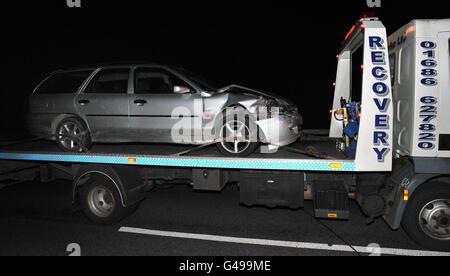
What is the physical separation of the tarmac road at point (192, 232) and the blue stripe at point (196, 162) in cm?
95

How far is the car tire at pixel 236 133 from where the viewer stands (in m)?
4.55

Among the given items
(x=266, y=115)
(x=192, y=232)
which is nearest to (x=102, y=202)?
(x=192, y=232)

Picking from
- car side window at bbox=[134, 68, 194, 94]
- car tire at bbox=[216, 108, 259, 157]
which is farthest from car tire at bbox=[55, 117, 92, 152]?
car tire at bbox=[216, 108, 259, 157]

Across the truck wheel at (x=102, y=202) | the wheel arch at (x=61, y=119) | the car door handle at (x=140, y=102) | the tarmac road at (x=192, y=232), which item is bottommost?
the tarmac road at (x=192, y=232)

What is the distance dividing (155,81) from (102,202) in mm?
2332

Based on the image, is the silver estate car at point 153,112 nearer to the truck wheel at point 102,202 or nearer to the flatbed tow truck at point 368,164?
the flatbed tow truck at point 368,164

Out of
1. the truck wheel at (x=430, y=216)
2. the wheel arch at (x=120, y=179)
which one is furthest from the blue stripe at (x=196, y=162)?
the truck wheel at (x=430, y=216)

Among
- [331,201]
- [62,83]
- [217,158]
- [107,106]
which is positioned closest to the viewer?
[331,201]

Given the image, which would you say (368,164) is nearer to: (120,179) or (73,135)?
(120,179)

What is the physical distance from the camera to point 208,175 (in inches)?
172

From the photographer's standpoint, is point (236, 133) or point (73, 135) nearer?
point (236, 133)

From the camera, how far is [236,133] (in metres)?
4.65

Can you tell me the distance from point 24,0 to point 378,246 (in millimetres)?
21982
